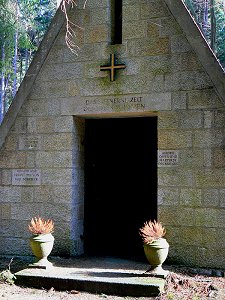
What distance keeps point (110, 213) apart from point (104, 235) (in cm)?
47

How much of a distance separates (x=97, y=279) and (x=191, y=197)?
1.98 meters

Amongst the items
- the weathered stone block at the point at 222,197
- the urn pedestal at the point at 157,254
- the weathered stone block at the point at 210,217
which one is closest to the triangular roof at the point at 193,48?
the weathered stone block at the point at 222,197

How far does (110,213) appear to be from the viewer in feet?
30.3

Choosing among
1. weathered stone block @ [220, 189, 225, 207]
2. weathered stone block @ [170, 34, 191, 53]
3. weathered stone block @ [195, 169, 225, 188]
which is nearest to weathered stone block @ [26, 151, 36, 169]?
weathered stone block @ [195, 169, 225, 188]

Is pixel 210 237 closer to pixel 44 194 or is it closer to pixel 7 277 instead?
pixel 44 194

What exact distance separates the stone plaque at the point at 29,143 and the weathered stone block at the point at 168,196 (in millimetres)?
2380

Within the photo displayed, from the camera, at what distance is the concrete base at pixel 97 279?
570 centimetres

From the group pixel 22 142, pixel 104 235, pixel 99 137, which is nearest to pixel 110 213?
pixel 104 235

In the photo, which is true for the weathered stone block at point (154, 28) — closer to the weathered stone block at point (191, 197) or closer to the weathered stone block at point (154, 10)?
the weathered stone block at point (154, 10)

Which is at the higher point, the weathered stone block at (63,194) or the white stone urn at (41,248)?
the weathered stone block at (63,194)

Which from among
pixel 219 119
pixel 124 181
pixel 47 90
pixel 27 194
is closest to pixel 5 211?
pixel 27 194

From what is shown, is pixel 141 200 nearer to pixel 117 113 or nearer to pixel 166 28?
pixel 117 113

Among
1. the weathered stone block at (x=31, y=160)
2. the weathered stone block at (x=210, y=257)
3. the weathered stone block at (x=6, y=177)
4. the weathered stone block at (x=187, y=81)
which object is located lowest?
the weathered stone block at (x=210, y=257)

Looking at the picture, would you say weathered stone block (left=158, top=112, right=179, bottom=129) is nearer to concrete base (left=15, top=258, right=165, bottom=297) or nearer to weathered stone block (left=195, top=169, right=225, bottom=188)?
weathered stone block (left=195, top=169, right=225, bottom=188)
